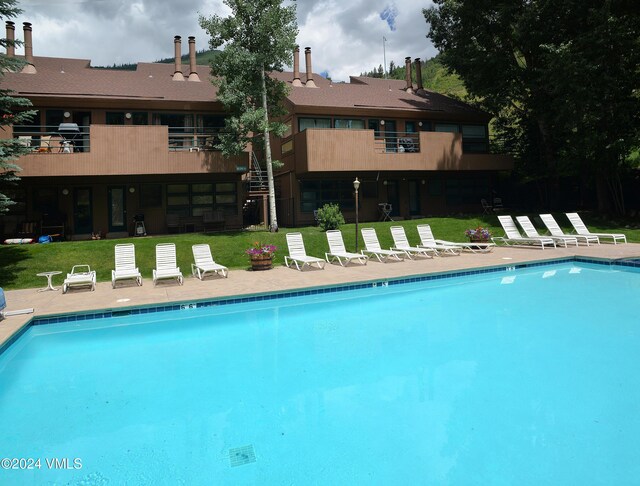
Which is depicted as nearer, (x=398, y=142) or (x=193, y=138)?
(x=193, y=138)

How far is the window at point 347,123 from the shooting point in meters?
→ 22.8

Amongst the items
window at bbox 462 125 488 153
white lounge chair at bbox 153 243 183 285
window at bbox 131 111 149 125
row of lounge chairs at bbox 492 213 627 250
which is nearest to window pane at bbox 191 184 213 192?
window at bbox 131 111 149 125

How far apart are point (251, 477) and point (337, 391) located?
1.90m

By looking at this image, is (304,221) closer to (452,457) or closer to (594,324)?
(594,324)

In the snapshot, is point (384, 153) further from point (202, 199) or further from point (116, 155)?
point (116, 155)

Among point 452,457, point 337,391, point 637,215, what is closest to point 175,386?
point 337,391

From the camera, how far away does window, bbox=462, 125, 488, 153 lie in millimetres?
25672

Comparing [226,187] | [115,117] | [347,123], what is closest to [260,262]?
[226,187]

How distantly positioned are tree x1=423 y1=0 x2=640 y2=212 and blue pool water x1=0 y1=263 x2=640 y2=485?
15.1m

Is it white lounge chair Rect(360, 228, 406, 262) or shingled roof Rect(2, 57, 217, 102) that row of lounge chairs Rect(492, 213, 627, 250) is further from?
shingled roof Rect(2, 57, 217, 102)

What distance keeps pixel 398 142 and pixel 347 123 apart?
294 cm

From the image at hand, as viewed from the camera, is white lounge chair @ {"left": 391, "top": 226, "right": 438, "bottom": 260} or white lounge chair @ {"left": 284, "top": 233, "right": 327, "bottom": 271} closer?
white lounge chair @ {"left": 284, "top": 233, "right": 327, "bottom": 271}

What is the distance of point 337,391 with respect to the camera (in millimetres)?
5453

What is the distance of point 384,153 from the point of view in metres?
21.2
